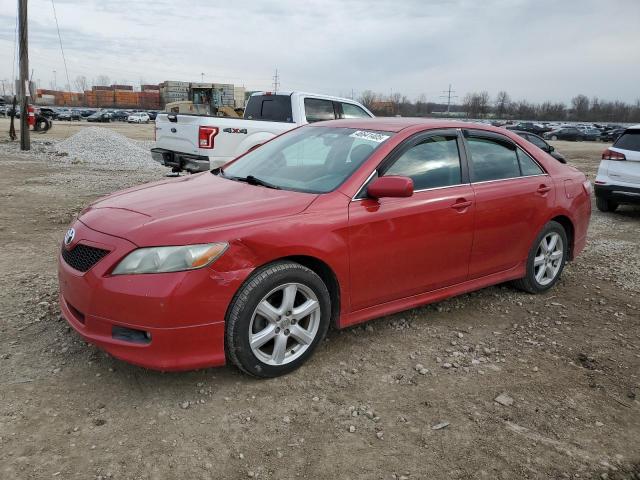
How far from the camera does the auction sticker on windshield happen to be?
13.1 feet

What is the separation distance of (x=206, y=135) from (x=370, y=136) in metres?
5.43

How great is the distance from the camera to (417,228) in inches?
152

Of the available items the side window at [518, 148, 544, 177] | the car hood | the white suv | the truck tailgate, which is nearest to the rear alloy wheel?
the white suv

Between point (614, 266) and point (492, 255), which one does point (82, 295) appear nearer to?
point (492, 255)

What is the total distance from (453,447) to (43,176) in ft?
40.0

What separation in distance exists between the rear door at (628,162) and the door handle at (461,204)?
6.52m

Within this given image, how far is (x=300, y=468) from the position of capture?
2.59 metres

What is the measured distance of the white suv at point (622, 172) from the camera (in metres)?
9.12

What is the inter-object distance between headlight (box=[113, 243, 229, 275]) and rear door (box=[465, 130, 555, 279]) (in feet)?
7.65

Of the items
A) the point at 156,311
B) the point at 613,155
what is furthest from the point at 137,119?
the point at 156,311

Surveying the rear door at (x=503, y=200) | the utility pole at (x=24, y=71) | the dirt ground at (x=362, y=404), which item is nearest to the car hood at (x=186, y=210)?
the dirt ground at (x=362, y=404)

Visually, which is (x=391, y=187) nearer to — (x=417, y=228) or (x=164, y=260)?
(x=417, y=228)

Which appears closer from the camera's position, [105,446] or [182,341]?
[105,446]

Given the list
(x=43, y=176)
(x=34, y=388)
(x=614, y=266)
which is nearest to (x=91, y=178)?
(x=43, y=176)
